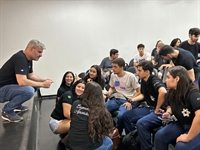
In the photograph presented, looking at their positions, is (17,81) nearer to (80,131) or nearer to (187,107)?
(80,131)

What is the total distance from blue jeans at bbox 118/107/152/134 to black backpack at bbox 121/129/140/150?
0.40ft

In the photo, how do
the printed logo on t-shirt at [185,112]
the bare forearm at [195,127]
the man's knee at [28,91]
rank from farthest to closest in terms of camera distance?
the man's knee at [28,91], the printed logo on t-shirt at [185,112], the bare forearm at [195,127]

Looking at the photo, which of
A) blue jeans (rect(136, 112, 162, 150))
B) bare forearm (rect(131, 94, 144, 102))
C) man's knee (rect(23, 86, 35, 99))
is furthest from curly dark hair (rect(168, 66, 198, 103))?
man's knee (rect(23, 86, 35, 99))

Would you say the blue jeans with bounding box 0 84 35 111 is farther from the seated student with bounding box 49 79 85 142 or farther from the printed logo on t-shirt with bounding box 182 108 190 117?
the printed logo on t-shirt with bounding box 182 108 190 117

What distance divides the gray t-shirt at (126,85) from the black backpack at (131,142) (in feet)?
2.32

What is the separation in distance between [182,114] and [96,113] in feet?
2.52

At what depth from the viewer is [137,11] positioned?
5543 mm

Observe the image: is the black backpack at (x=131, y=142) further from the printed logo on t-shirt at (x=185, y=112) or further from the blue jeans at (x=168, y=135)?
the printed logo on t-shirt at (x=185, y=112)

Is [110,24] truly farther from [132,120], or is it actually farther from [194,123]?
[194,123]

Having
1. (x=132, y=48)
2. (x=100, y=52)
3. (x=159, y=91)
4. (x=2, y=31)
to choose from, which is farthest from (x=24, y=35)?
(x=159, y=91)

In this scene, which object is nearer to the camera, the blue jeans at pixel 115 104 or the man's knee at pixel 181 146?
the man's knee at pixel 181 146

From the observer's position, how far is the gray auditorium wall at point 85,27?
194 inches

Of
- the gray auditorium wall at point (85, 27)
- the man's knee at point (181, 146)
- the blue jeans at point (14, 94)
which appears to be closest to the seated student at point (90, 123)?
the man's knee at point (181, 146)

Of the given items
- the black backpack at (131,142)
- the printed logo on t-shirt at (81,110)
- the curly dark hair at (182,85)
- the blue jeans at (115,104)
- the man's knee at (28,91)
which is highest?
the curly dark hair at (182,85)
